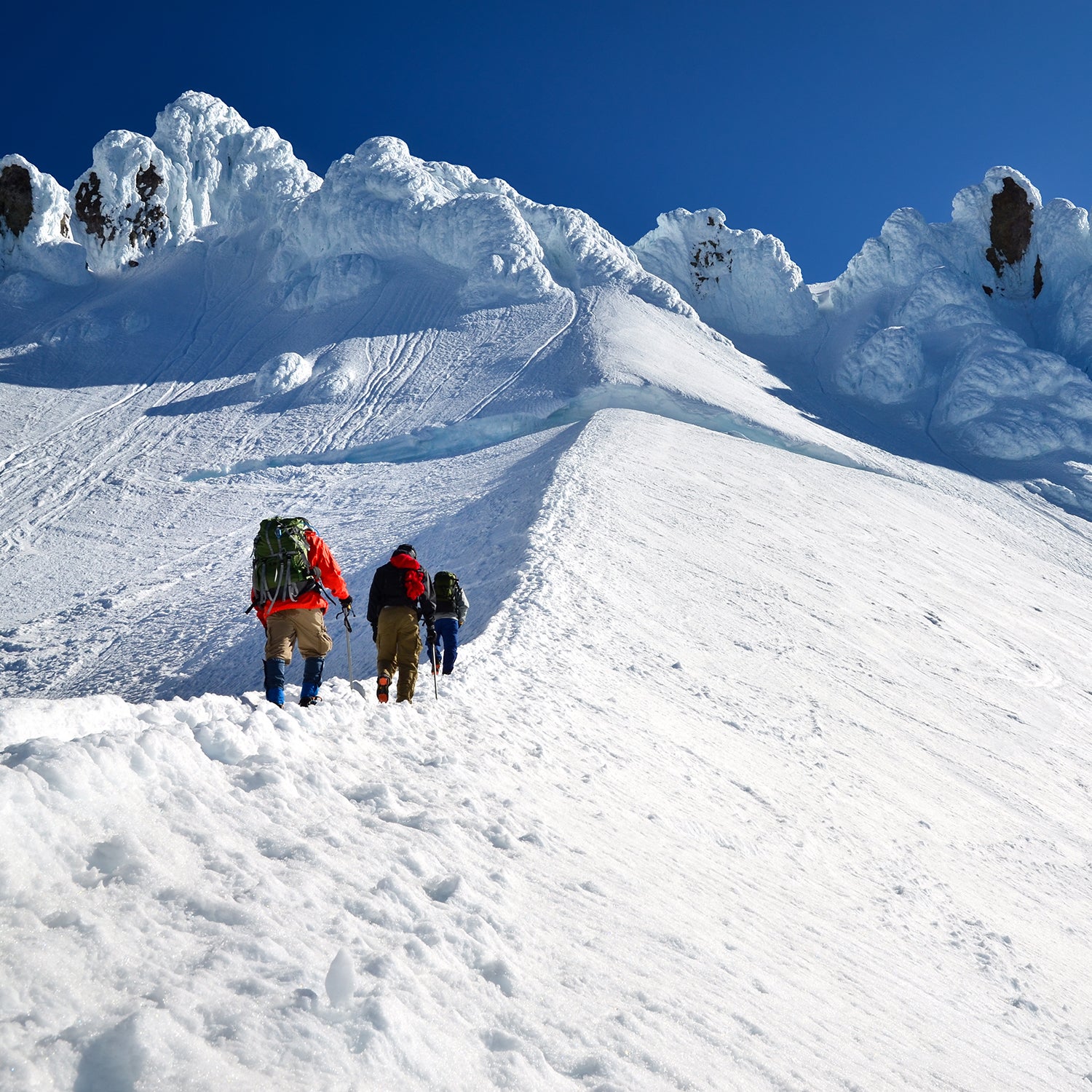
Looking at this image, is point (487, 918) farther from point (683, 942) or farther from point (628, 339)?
point (628, 339)

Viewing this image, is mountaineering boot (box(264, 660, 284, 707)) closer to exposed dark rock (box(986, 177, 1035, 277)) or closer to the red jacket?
the red jacket

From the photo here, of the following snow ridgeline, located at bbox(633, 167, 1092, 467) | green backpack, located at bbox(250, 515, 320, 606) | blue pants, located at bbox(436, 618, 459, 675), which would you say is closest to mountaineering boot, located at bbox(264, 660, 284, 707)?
green backpack, located at bbox(250, 515, 320, 606)

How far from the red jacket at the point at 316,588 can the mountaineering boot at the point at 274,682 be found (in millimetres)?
375

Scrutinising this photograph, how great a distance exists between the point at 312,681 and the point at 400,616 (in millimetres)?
1176

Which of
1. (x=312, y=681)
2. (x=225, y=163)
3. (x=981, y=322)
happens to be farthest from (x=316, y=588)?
(x=225, y=163)

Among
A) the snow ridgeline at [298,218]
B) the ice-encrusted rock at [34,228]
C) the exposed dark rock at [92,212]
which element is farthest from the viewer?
the exposed dark rock at [92,212]

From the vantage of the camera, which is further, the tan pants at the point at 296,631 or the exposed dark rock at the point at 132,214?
the exposed dark rock at the point at 132,214

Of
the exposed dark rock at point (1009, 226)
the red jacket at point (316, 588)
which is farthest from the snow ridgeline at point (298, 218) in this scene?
the red jacket at point (316, 588)

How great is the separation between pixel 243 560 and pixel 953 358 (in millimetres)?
44432

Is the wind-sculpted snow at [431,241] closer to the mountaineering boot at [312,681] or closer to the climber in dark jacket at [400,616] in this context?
the climber in dark jacket at [400,616]

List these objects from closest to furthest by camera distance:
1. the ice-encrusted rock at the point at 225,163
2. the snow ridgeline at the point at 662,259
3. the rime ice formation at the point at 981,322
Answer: the rime ice formation at the point at 981,322 → the snow ridgeline at the point at 662,259 → the ice-encrusted rock at the point at 225,163

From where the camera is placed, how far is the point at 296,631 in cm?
654

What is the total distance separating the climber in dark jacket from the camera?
699 cm

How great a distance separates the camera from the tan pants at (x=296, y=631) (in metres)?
6.45
